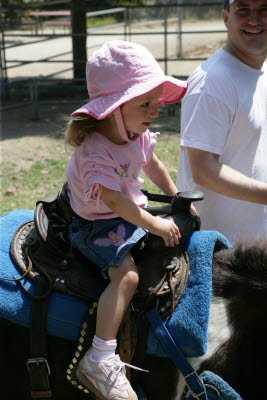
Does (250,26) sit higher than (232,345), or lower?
higher

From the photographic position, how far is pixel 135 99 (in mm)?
1704

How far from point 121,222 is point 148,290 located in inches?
10.9

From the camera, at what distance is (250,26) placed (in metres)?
2.18

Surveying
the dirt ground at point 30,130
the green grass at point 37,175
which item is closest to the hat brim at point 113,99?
the green grass at point 37,175

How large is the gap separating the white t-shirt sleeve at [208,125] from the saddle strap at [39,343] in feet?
2.87

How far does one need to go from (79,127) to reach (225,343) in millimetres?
908

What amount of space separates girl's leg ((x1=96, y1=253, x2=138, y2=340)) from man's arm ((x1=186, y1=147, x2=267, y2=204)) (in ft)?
1.99

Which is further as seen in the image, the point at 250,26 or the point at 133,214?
the point at 250,26

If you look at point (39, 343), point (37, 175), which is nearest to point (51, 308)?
point (39, 343)

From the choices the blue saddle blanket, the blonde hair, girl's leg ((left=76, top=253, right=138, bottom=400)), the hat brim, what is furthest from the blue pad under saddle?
the hat brim

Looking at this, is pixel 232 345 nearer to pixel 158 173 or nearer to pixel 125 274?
pixel 125 274

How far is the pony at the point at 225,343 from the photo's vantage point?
166cm

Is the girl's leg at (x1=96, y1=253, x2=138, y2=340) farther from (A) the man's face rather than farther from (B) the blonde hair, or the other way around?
(A) the man's face

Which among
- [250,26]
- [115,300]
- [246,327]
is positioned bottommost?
[246,327]
